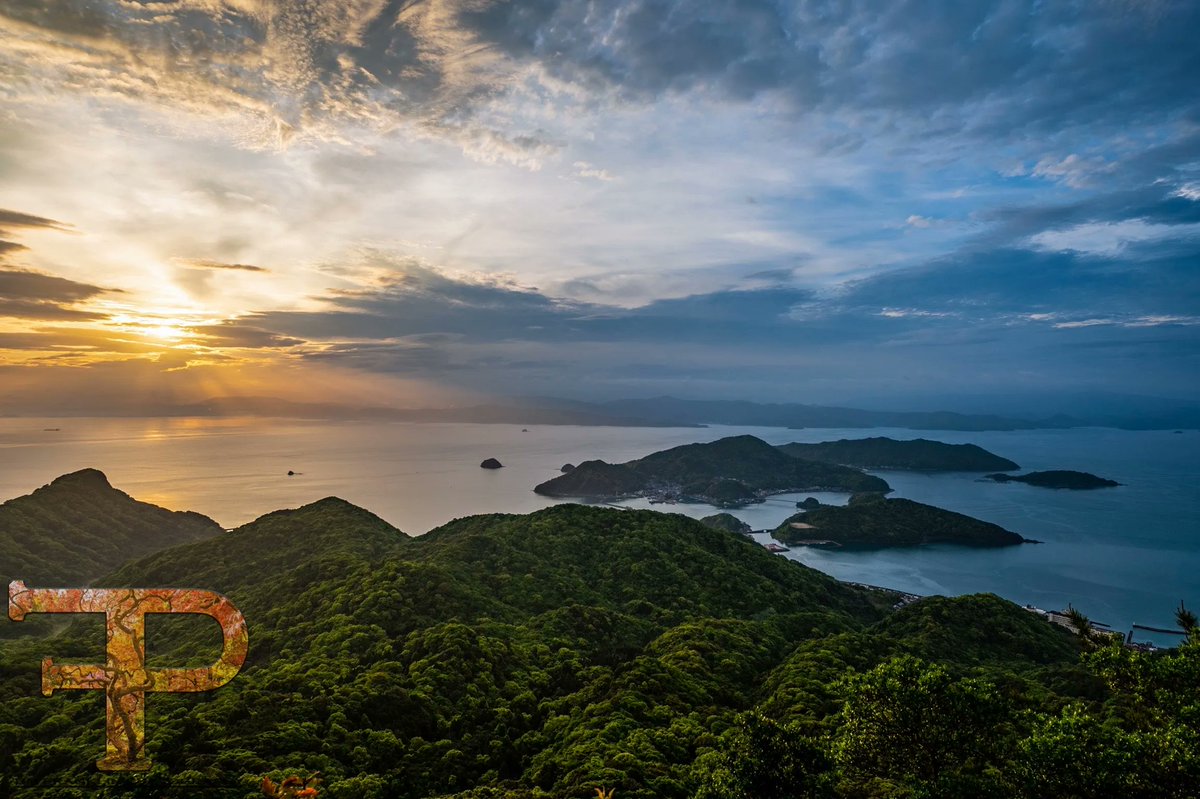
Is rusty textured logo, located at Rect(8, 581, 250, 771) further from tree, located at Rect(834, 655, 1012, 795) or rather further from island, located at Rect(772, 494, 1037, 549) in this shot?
island, located at Rect(772, 494, 1037, 549)

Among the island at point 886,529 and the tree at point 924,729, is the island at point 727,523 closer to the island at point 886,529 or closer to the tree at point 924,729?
the island at point 886,529

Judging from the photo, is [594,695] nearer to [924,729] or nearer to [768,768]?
[768,768]

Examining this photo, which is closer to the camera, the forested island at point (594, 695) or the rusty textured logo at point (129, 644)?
the rusty textured logo at point (129, 644)

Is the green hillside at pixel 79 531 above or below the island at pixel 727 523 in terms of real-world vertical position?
above

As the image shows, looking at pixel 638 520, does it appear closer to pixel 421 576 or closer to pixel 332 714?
pixel 421 576

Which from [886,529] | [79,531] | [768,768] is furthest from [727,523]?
[79,531]

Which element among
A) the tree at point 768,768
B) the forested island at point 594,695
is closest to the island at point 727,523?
the forested island at point 594,695

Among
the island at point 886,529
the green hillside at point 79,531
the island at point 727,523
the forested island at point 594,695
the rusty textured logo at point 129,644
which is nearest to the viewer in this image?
the rusty textured logo at point 129,644
